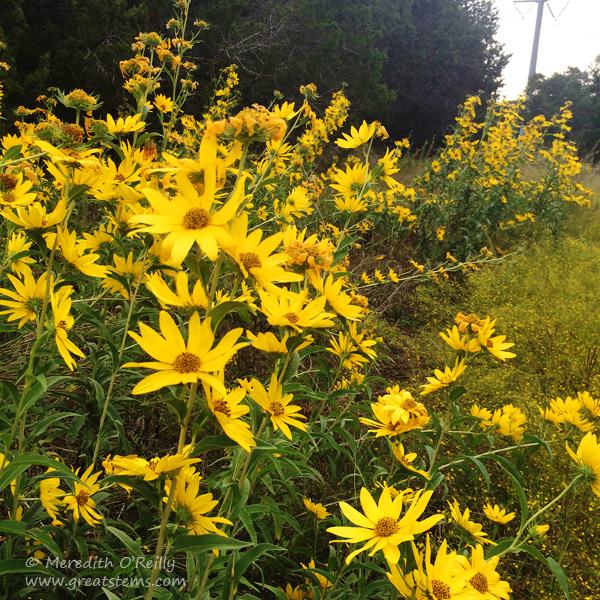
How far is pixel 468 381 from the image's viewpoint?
9.57 ft

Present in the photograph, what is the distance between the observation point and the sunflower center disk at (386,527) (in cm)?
88

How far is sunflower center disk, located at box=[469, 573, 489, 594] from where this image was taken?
845 millimetres

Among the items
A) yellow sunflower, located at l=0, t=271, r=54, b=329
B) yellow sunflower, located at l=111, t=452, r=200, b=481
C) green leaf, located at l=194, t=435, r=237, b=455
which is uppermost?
yellow sunflower, located at l=0, t=271, r=54, b=329

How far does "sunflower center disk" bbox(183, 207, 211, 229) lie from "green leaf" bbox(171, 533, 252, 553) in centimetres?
49

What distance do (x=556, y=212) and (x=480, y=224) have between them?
179cm

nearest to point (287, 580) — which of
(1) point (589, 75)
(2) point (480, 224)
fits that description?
(2) point (480, 224)

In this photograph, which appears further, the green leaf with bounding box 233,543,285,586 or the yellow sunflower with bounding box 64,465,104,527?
the yellow sunflower with bounding box 64,465,104,527

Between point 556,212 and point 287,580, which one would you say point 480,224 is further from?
point 287,580

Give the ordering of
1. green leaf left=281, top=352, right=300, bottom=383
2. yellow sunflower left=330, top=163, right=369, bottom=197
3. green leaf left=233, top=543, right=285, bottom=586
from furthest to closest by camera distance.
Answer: yellow sunflower left=330, top=163, right=369, bottom=197 → green leaf left=281, top=352, right=300, bottom=383 → green leaf left=233, top=543, right=285, bottom=586

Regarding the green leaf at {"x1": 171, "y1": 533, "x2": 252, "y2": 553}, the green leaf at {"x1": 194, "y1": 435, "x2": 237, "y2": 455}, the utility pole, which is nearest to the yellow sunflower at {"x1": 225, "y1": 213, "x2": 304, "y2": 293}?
the green leaf at {"x1": 194, "y1": 435, "x2": 237, "y2": 455}

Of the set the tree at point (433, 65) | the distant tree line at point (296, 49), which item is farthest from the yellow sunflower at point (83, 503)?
the tree at point (433, 65)

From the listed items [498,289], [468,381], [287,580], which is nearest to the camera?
[287,580]

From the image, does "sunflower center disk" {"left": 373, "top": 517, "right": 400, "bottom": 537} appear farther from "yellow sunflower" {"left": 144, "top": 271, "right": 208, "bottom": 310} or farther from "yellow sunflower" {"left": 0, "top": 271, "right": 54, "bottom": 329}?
"yellow sunflower" {"left": 0, "top": 271, "right": 54, "bottom": 329}

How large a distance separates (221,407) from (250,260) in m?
0.25
